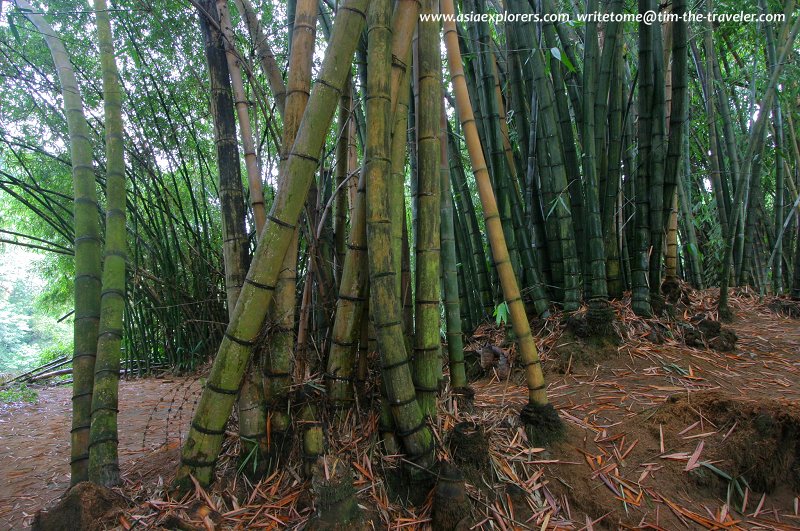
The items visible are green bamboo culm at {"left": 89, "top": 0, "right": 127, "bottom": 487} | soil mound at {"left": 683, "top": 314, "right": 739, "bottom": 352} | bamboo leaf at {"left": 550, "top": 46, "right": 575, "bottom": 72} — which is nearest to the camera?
green bamboo culm at {"left": 89, "top": 0, "right": 127, "bottom": 487}

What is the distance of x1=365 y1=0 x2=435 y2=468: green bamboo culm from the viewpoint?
4.14 ft

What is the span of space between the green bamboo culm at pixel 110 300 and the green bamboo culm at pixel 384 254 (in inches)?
33.3

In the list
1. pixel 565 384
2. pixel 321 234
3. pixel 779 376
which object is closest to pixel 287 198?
pixel 321 234

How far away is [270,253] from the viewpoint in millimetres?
1247

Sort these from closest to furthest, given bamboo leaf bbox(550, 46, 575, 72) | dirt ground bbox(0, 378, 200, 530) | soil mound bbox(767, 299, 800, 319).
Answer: dirt ground bbox(0, 378, 200, 530), bamboo leaf bbox(550, 46, 575, 72), soil mound bbox(767, 299, 800, 319)

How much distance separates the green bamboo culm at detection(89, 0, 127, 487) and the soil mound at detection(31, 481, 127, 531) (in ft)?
0.36

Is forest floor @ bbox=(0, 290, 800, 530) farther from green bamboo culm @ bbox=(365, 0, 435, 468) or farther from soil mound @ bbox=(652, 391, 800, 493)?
green bamboo culm @ bbox=(365, 0, 435, 468)

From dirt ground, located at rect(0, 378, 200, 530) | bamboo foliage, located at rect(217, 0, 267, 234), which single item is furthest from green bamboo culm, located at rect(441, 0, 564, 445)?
dirt ground, located at rect(0, 378, 200, 530)

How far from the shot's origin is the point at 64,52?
62.1 inches


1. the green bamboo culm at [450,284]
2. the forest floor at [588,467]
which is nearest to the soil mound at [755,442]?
the forest floor at [588,467]

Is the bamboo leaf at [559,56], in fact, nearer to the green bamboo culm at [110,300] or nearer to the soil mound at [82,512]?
the green bamboo culm at [110,300]

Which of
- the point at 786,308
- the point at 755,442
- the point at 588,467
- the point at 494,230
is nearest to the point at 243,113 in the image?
the point at 494,230

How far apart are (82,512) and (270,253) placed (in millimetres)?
853

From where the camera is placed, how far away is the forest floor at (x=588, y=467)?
1.27 m
